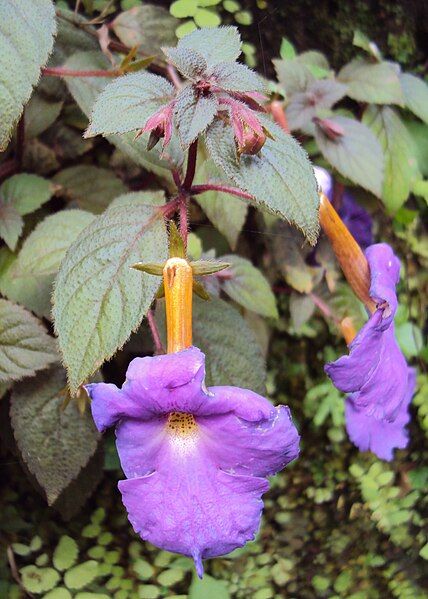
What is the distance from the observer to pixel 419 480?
4.81 ft

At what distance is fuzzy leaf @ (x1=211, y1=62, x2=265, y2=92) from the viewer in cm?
80

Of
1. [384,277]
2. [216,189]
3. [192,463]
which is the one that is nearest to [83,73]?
[216,189]

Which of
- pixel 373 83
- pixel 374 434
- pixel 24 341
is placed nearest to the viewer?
pixel 24 341

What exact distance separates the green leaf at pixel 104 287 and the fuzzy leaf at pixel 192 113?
15cm

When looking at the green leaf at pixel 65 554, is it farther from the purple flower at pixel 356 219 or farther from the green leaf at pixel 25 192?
the purple flower at pixel 356 219

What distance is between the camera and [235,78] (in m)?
0.81

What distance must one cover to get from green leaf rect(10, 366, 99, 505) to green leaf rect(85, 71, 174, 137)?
1.34ft

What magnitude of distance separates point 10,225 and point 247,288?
40cm

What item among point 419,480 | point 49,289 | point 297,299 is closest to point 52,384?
point 49,289

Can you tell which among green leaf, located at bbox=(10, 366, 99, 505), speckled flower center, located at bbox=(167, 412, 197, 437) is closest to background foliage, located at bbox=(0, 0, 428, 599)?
green leaf, located at bbox=(10, 366, 99, 505)

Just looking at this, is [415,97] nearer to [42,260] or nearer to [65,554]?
[42,260]

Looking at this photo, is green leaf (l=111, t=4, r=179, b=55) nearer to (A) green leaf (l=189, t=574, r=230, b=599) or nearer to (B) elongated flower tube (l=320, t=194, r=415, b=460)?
(B) elongated flower tube (l=320, t=194, r=415, b=460)

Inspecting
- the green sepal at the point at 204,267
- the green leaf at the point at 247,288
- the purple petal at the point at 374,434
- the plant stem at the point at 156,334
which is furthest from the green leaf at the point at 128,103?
the purple petal at the point at 374,434

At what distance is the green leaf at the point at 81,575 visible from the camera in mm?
1123
